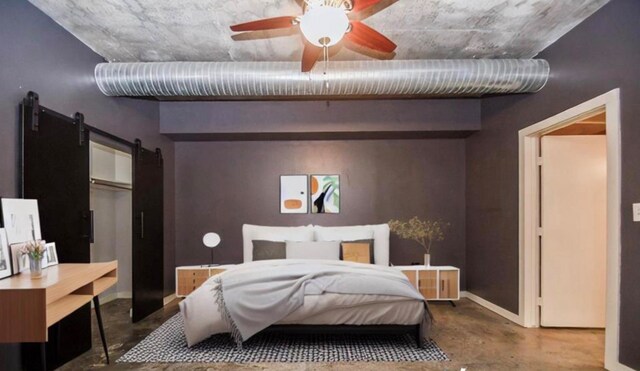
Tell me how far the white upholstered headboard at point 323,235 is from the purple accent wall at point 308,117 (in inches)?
51.9

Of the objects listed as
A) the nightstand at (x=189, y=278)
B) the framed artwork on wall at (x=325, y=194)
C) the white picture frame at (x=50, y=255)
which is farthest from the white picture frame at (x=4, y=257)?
the framed artwork on wall at (x=325, y=194)

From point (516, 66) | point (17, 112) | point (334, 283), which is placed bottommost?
point (334, 283)

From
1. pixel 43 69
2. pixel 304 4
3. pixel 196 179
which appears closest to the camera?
pixel 304 4

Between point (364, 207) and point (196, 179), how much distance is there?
8.15 feet

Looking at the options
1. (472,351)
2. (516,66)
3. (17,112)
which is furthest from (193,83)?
(472,351)

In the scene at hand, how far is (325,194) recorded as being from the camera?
5.49 meters

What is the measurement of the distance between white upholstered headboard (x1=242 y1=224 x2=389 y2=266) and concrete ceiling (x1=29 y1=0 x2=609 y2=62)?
7.38ft

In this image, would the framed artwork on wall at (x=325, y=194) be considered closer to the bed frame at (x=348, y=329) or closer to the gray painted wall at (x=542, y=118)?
the gray painted wall at (x=542, y=118)

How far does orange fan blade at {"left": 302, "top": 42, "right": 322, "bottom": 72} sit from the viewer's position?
2.86 m

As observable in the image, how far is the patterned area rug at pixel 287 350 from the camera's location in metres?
3.17

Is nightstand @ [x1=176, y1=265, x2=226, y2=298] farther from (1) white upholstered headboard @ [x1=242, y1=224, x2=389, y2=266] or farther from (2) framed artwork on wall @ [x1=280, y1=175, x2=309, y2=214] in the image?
(2) framed artwork on wall @ [x1=280, y1=175, x2=309, y2=214]

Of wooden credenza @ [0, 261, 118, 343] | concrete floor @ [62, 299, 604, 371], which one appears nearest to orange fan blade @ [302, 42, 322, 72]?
wooden credenza @ [0, 261, 118, 343]

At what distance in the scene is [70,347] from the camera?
315cm

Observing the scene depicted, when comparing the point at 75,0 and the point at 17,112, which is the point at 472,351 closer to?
the point at 17,112
